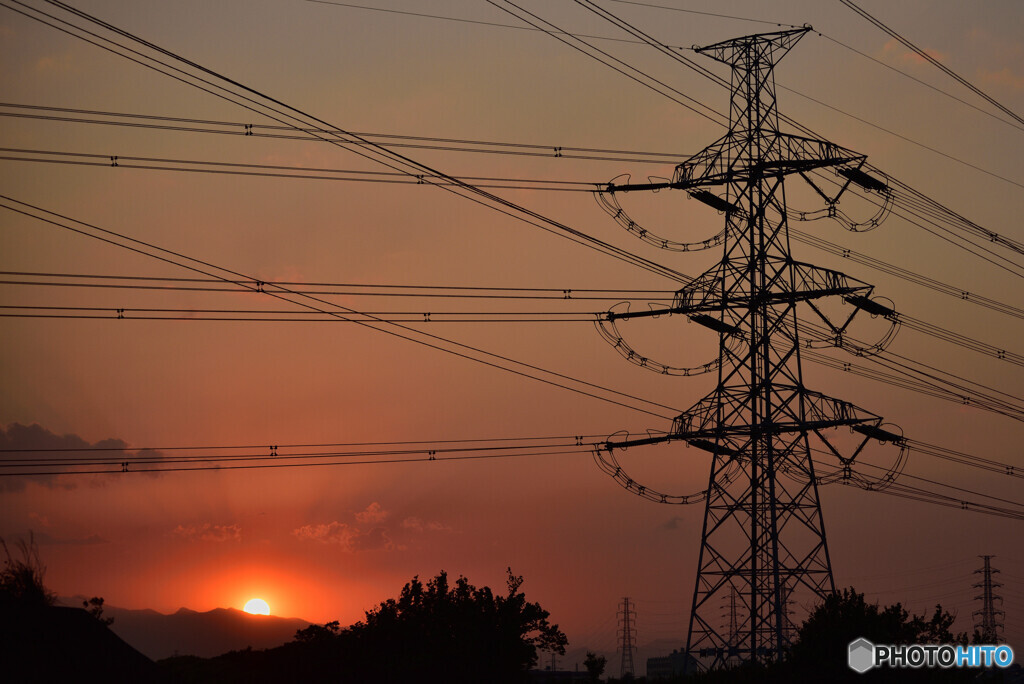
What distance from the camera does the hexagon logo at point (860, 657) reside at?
191ft

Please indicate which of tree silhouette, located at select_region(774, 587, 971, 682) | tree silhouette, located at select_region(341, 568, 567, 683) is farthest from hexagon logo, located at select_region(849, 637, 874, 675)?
tree silhouette, located at select_region(341, 568, 567, 683)

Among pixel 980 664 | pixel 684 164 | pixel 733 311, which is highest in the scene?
pixel 684 164

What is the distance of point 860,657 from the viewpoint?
58531mm

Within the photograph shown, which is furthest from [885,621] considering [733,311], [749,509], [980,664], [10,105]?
[10,105]

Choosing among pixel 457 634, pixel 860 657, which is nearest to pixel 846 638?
pixel 860 657

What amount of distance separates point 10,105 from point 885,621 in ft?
154

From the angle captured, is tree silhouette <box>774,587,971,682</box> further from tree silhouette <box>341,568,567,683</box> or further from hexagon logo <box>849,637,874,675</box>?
tree silhouette <box>341,568,567,683</box>

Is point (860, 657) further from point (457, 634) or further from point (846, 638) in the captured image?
point (457, 634)

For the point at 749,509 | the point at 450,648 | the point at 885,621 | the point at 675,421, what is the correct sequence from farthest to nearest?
the point at 450,648 < the point at 885,621 < the point at 675,421 < the point at 749,509

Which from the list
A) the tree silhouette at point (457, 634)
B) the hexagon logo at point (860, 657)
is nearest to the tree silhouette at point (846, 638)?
the hexagon logo at point (860, 657)

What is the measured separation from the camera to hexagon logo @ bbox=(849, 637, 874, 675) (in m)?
58.3

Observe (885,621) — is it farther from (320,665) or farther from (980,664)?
(320,665)

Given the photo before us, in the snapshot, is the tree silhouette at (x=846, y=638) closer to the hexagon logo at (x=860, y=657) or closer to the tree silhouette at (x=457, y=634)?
the hexagon logo at (x=860, y=657)

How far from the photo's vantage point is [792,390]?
174 ft
